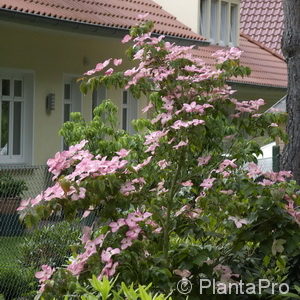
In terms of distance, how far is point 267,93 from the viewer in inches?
1069

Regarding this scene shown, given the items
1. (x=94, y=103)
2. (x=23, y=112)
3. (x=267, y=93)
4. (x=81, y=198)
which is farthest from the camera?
(x=267, y=93)

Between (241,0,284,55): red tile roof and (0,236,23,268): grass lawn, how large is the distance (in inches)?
838

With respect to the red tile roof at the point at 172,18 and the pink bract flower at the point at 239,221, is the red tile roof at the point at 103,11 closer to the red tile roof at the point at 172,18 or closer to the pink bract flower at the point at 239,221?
the red tile roof at the point at 172,18

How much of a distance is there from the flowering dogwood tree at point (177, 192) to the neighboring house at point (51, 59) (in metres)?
8.78

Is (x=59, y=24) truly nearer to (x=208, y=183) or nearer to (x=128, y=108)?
(x=128, y=108)

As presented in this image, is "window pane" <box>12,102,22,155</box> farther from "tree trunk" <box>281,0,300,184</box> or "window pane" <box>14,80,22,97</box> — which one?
"tree trunk" <box>281,0,300,184</box>

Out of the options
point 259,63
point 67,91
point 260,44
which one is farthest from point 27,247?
point 260,44

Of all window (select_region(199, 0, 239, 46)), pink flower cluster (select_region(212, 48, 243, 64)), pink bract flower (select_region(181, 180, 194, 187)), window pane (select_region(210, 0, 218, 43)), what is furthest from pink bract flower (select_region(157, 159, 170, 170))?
window pane (select_region(210, 0, 218, 43))

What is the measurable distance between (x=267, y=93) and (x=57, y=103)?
33.4 ft

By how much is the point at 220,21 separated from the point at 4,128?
10611mm

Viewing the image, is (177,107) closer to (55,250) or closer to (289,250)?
(289,250)

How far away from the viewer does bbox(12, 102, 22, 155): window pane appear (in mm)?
17516

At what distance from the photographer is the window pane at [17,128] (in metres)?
Result: 17.5

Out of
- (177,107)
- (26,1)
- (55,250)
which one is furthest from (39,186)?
(26,1)
